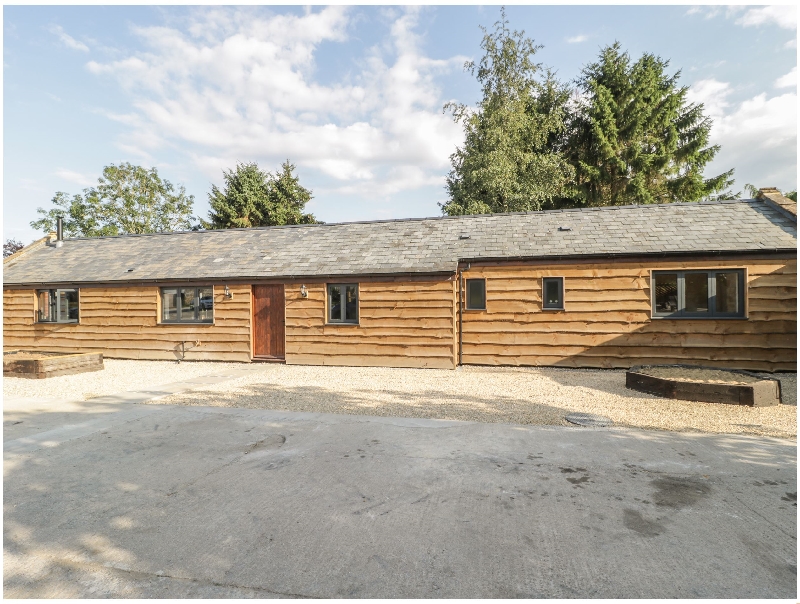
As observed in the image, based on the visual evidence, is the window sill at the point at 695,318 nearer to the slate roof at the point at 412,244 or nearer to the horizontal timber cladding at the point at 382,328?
the slate roof at the point at 412,244

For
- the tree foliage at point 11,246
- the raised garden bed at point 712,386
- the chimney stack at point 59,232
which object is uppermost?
the tree foliage at point 11,246

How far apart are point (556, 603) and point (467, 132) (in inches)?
963

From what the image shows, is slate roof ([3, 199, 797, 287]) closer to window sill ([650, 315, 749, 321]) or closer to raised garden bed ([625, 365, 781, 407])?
window sill ([650, 315, 749, 321])

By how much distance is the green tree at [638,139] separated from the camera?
87.0ft

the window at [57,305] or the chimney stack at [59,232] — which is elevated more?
the chimney stack at [59,232]

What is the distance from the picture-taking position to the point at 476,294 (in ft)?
40.7

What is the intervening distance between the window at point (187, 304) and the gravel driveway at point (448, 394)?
1.94 metres

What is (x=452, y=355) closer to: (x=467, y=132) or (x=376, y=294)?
(x=376, y=294)

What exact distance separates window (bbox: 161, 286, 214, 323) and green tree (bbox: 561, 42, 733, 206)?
21.4 metres

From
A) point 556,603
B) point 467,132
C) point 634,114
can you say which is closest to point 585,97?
point 634,114

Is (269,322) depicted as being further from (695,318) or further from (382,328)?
(695,318)

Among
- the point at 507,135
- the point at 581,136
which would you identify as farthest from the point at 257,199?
the point at 581,136

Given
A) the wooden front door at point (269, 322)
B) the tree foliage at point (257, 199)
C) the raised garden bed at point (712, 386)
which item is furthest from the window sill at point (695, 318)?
the tree foliage at point (257, 199)

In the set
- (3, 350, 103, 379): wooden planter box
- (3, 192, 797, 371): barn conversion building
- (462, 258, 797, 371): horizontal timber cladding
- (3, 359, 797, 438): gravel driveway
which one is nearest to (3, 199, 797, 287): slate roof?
(3, 192, 797, 371): barn conversion building
